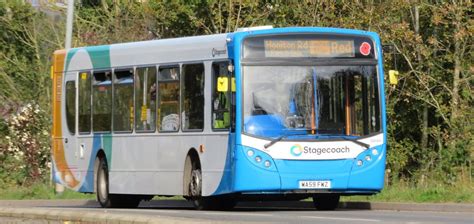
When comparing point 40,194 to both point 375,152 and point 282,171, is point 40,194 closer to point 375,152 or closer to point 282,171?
point 282,171

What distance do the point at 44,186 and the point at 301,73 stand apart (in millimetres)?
14670

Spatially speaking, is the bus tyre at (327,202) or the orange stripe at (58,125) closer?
the bus tyre at (327,202)

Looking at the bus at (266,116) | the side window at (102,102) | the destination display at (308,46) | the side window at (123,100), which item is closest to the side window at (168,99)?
the bus at (266,116)

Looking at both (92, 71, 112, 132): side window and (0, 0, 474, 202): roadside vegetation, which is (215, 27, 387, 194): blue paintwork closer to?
(92, 71, 112, 132): side window

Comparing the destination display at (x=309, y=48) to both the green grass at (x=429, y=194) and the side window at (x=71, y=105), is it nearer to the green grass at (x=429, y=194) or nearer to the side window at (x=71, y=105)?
the green grass at (x=429, y=194)

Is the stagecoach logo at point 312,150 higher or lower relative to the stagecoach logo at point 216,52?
lower

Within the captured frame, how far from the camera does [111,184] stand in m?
25.6

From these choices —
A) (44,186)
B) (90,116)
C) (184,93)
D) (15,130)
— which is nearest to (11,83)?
(15,130)

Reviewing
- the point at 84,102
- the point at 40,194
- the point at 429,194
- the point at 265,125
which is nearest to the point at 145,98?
the point at 84,102

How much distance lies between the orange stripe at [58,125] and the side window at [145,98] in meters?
3.51

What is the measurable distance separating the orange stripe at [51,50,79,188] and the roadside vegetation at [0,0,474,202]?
4.37m

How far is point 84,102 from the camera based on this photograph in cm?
2672

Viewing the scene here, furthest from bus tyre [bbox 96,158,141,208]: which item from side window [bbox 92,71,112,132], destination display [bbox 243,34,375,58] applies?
destination display [bbox 243,34,375,58]

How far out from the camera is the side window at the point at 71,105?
88.9 feet
